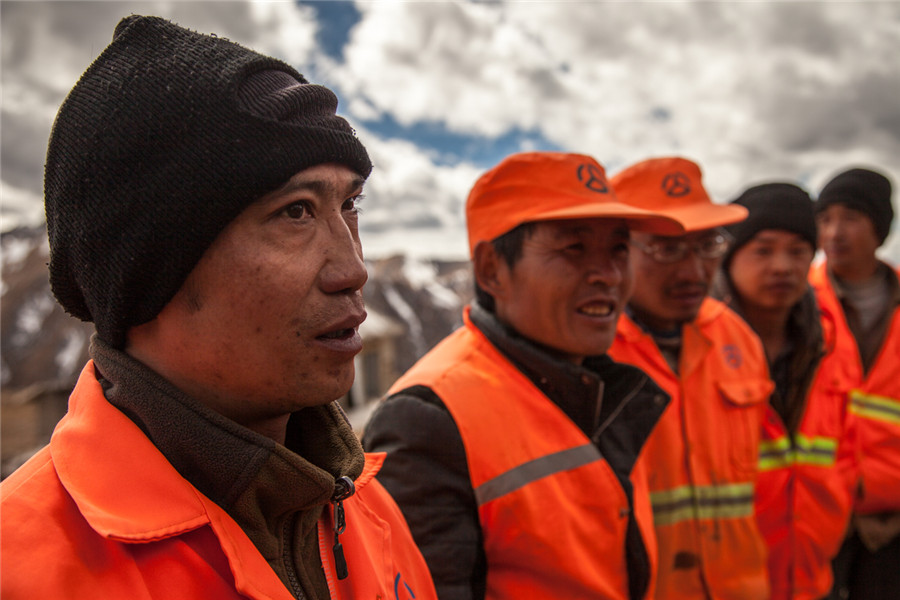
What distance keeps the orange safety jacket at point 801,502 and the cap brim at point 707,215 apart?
3.68 ft

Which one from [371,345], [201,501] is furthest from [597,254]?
[371,345]

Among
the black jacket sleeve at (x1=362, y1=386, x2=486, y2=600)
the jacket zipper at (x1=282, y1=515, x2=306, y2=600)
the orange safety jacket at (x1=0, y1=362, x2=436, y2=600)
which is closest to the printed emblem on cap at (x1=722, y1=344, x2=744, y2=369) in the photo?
the black jacket sleeve at (x1=362, y1=386, x2=486, y2=600)

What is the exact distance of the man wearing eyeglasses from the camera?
2.42 m

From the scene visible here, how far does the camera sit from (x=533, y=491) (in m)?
1.84

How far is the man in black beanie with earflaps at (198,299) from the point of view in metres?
0.95

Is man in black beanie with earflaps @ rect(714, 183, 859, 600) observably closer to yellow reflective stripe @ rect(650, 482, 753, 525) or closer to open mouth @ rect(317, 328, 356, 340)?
yellow reflective stripe @ rect(650, 482, 753, 525)

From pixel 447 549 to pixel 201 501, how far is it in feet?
3.16

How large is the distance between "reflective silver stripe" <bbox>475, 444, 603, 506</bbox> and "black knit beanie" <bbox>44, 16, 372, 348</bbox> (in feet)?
3.85

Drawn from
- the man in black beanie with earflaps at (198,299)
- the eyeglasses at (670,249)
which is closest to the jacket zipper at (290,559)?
the man in black beanie with earflaps at (198,299)

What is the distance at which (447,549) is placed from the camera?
1723mm

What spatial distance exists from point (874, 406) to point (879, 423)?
10cm

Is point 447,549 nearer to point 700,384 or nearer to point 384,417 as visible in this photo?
point 384,417

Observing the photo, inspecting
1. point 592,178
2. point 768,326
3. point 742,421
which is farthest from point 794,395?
point 592,178

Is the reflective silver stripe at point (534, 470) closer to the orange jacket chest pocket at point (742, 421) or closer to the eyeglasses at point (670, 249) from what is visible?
the orange jacket chest pocket at point (742, 421)
